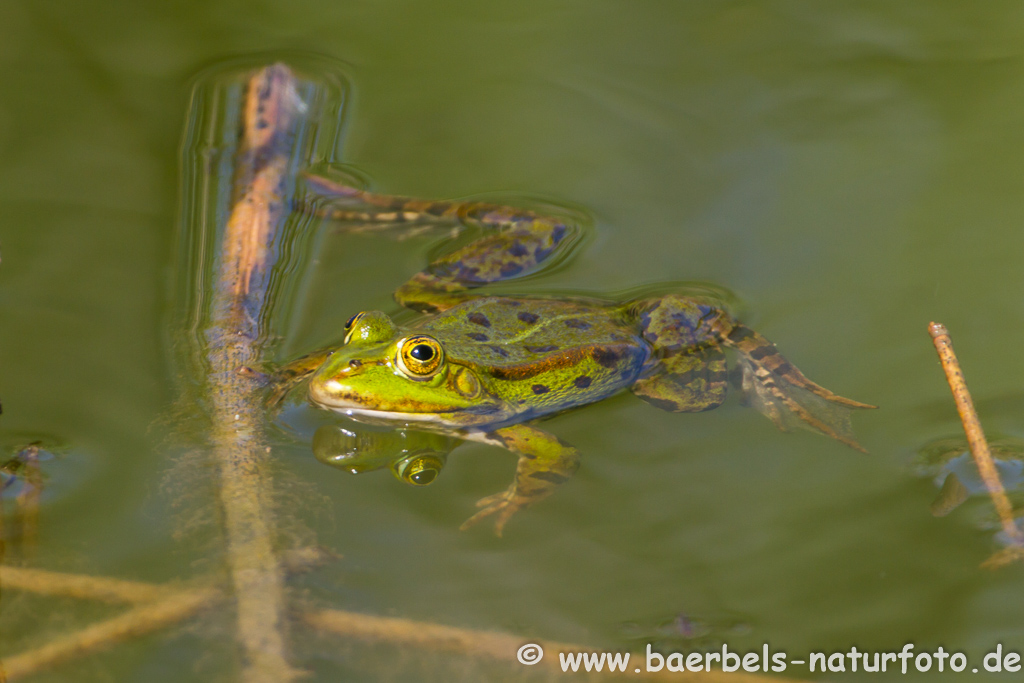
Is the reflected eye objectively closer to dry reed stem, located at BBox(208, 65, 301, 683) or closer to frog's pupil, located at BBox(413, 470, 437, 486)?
frog's pupil, located at BBox(413, 470, 437, 486)

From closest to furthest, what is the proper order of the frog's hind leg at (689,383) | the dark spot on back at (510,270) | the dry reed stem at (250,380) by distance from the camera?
the dry reed stem at (250,380), the frog's hind leg at (689,383), the dark spot on back at (510,270)

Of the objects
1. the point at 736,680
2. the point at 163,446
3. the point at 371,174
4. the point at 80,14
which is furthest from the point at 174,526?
the point at 80,14

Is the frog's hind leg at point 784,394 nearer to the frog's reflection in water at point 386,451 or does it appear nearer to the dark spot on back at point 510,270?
the dark spot on back at point 510,270

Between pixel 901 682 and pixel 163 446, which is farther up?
pixel 163 446

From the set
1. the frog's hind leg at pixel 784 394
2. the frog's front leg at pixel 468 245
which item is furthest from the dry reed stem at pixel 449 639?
the frog's front leg at pixel 468 245

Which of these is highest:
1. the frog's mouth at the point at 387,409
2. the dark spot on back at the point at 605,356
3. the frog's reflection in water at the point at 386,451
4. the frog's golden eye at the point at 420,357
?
the dark spot on back at the point at 605,356

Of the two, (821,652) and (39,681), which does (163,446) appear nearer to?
(39,681)
